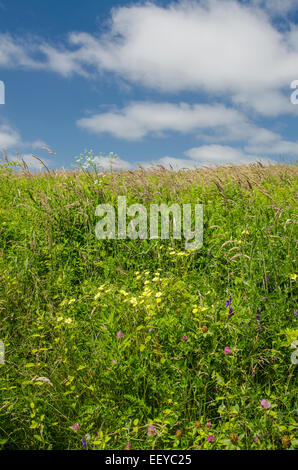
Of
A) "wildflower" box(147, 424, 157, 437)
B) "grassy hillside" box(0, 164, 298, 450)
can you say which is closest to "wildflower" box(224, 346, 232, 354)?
"grassy hillside" box(0, 164, 298, 450)

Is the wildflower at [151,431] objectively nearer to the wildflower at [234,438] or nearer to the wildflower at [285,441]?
the wildflower at [234,438]

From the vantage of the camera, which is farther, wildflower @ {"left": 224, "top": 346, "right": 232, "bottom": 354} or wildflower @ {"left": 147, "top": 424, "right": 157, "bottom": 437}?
wildflower @ {"left": 224, "top": 346, "right": 232, "bottom": 354}

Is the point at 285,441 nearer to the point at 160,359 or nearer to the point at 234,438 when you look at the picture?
the point at 234,438

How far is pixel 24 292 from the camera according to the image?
417 cm

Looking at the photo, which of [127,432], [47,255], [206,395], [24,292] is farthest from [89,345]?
[47,255]

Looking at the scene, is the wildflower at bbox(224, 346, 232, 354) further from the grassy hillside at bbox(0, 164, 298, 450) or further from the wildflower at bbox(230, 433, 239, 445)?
the wildflower at bbox(230, 433, 239, 445)

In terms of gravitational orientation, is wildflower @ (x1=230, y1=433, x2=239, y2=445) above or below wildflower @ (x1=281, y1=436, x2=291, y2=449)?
above

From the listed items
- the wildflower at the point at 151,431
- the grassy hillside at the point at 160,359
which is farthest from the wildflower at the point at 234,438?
the wildflower at the point at 151,431

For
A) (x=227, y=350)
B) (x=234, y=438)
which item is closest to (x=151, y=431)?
(x=234, y=438)

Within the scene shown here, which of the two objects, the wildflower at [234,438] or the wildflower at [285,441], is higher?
the wildflower at [234,438]

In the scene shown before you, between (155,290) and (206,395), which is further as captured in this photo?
(155,290)
